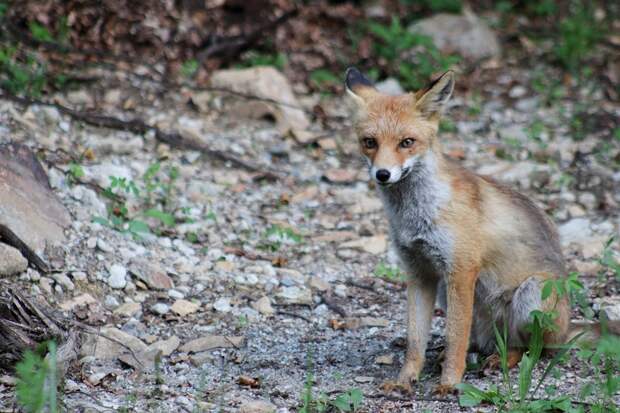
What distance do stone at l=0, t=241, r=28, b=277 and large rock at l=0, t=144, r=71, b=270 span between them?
0.13 meters

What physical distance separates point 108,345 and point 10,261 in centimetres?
107

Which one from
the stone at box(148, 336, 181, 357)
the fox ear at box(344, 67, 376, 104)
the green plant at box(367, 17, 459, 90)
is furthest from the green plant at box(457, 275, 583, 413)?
the green plant at box(367, 17, 459, 90)

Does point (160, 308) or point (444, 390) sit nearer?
point (444, 390)

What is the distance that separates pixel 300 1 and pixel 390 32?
1.41 m

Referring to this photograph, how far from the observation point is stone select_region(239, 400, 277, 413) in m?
5.27

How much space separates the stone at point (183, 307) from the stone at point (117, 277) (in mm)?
461

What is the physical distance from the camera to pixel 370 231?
28.8 feet

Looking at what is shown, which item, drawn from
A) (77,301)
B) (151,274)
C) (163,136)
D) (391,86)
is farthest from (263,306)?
(391,86)

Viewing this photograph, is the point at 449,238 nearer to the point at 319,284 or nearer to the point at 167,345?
the point at 319,284

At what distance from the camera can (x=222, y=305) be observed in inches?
278

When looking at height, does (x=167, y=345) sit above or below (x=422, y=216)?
below

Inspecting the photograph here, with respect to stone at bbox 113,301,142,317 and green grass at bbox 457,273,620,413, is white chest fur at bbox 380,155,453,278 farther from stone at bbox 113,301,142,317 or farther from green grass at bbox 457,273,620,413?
stone at bbox 113,301,142,317

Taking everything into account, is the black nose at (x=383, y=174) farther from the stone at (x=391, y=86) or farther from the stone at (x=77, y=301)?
the stone at (x=391, y=86)

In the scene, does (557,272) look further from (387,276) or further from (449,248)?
(387,276)
